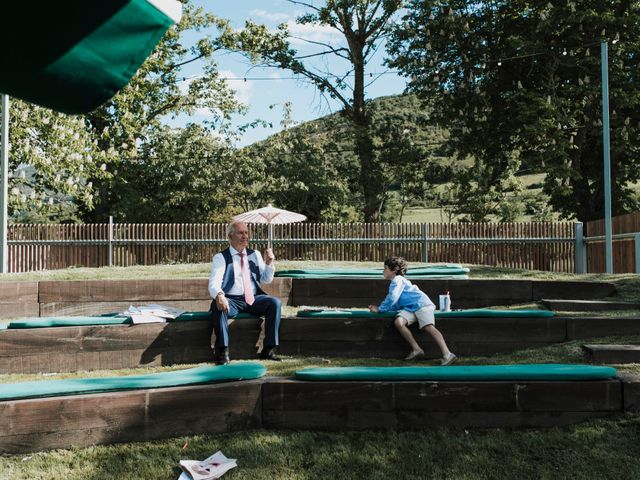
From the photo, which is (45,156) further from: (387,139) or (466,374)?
(466,374)

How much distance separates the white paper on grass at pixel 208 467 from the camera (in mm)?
3846

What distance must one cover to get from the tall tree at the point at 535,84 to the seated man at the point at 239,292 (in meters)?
17.1

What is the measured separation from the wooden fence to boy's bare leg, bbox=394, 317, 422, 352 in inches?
546

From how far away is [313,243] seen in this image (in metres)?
20.5

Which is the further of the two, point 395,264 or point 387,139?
point 387,139

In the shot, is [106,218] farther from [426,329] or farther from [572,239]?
[426,329]

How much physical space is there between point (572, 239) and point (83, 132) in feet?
49.6

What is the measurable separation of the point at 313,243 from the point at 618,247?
862cm

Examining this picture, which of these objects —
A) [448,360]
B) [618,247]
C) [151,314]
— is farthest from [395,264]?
[618,247]

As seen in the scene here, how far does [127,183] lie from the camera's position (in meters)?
26.6

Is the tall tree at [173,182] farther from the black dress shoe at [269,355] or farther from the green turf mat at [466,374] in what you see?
the green turf mat at [466,374]

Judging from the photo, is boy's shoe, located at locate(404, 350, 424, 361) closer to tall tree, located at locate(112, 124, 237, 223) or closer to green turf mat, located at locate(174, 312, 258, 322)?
green turf mat, located at locate(174, 312, 258, 322)

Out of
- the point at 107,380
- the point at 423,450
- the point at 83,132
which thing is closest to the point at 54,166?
the point at 83,132

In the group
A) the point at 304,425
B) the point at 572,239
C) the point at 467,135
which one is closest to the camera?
the point at 304,425
